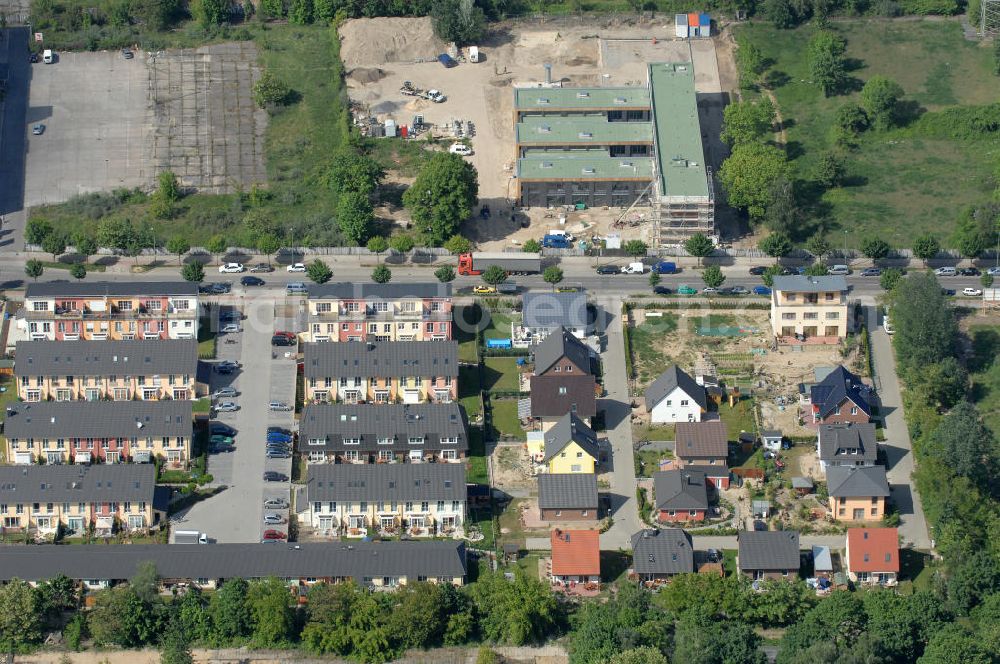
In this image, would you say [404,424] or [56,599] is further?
[404,424]

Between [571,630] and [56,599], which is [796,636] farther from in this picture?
[56,599]

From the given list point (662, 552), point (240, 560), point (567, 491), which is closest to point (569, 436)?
point (567, 491)

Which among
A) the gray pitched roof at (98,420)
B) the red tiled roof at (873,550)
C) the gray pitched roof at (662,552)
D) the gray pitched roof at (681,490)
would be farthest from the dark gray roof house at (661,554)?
the gray pitched roof at (98,420)

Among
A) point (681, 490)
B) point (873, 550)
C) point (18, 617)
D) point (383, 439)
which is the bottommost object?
point (18, 617)

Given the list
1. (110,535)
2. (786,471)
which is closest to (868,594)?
(786,471)

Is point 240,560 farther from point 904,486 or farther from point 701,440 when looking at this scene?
point 904,486

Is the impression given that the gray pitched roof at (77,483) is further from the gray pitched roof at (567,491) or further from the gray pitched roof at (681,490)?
the gray pitched roof at (681,490)

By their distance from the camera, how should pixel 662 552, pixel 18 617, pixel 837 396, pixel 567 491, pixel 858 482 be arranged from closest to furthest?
pixel 18 617
pixel 662 552
pixel 858 482
pixel 567 491
pixel 837 396
